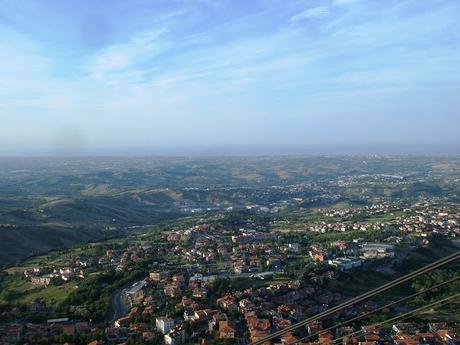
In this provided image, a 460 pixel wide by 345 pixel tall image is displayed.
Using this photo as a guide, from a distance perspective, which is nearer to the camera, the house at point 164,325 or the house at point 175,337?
the house at point 175,337

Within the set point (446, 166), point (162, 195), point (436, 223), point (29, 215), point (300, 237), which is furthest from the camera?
point (446, 166)

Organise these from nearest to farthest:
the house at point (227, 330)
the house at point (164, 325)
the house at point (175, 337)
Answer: the house at point (175, 337)
the house at point (227, 330)
the house at point (164, 325)

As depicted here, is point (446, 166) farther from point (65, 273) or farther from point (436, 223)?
point (65, 273)

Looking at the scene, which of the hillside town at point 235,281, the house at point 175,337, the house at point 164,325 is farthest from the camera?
the house at point 164,325

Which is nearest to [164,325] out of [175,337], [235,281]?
[175,337]

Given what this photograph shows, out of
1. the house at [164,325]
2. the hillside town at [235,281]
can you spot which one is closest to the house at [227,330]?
the hillside town at [235,281]

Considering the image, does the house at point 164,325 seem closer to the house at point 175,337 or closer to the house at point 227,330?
the house at point 175,337

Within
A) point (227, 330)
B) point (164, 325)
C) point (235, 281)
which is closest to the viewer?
point (227, 330)

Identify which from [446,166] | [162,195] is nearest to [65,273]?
[162,195]

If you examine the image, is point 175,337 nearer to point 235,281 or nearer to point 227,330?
point 227,330

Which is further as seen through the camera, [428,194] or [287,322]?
[428,194]

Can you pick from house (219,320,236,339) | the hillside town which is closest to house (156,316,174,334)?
the hillside town
